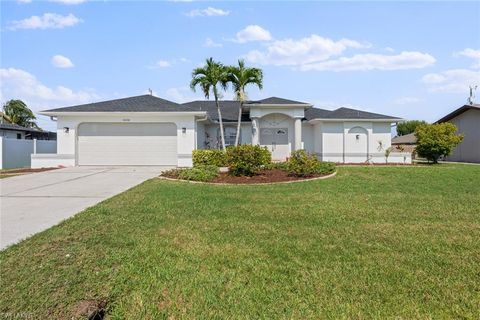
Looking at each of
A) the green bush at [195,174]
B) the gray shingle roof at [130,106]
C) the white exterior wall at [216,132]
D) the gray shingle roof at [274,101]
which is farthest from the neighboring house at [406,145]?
the gray shingle roof at [130,106]

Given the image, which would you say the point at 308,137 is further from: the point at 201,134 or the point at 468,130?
the point at 468,130

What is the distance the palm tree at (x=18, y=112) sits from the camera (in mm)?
41938

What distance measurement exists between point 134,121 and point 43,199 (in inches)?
422

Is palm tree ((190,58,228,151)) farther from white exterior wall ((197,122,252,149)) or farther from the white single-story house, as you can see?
white exterior wall ((197,122,252,149))

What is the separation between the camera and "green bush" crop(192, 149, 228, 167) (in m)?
17.9

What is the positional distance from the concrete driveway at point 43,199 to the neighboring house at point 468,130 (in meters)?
25.4

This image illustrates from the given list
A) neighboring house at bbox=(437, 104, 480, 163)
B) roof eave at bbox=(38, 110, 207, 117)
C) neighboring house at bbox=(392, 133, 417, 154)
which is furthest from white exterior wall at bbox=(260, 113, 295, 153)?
neighboring house at bbox=(437, 104, 480, 163)

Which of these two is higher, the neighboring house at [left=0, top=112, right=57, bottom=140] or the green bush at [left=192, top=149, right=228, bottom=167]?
the neighboring house at [left=0, top=112, right=57, bottom=140]

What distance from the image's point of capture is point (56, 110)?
18016mm

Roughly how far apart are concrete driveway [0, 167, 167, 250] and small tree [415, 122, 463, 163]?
17300mm

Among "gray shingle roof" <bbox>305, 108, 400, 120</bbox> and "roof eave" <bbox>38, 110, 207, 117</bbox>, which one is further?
"gray shingle roof" <bbox>305, 108, 400, 120</bbox>

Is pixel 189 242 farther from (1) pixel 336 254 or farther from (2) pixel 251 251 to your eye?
(1) pixel 336 254

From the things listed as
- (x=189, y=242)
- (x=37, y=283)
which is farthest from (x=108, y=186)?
(x=37, y=283)

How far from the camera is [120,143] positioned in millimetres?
18578
